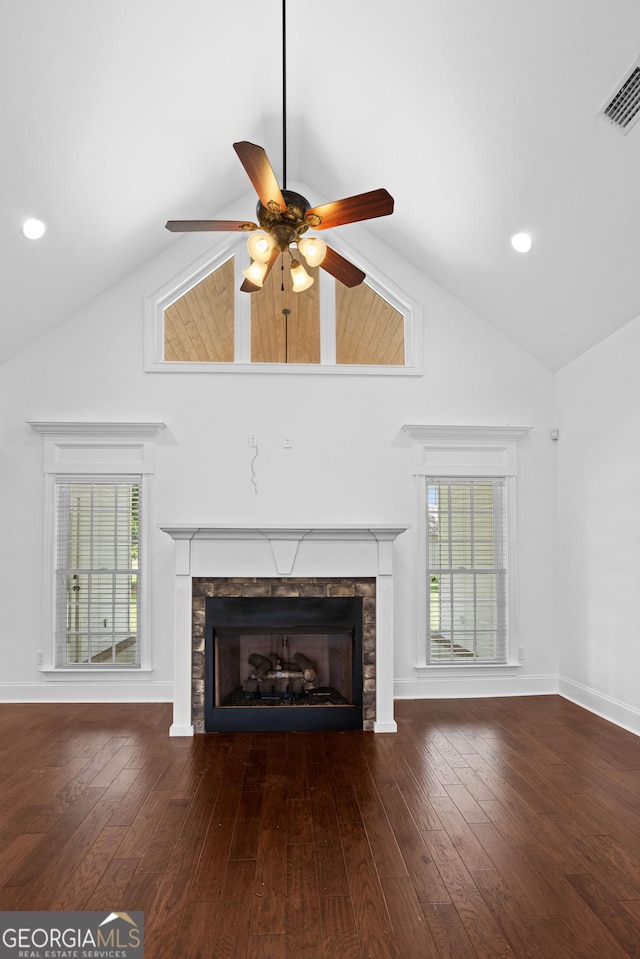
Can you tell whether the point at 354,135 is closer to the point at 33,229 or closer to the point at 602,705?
the point at 33,229

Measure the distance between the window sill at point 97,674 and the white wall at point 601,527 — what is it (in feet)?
11.5

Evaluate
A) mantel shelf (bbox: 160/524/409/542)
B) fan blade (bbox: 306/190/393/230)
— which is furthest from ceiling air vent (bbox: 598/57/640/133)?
mantel shelf (bbox: 160/524/409/542)

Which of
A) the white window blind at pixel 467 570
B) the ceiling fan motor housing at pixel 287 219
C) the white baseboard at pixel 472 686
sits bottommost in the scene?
the white baseboard at pixel 472 686

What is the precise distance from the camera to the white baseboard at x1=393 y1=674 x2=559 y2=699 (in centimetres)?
518

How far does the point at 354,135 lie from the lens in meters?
4.43

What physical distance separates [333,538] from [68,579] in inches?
91.0

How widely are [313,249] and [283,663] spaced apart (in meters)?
2.98

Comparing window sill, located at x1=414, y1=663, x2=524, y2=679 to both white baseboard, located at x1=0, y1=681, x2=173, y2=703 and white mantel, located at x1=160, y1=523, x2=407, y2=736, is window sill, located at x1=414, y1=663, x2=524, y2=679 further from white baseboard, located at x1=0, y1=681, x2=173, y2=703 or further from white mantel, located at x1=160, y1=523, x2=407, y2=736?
white baseboard, located at x1=0, y1=681, x2=173, y2=703

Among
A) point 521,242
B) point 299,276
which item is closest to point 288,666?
point 299,276

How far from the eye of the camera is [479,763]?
3.69 metres

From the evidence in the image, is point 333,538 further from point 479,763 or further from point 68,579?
point 68,579

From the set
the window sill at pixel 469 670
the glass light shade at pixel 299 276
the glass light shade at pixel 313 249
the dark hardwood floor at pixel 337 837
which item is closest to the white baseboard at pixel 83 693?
the dark hardwood floor at pixel 337 837

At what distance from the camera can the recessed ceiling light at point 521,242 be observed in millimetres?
4301

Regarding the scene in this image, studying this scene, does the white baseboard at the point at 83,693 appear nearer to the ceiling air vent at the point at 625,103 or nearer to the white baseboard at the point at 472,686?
the white baseboard at the point at 472,686
